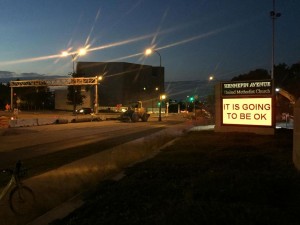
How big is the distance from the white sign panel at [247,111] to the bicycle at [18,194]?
16.7 m

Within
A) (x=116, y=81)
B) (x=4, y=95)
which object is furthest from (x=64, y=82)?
(x=4, y=95)

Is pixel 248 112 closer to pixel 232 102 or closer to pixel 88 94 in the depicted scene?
pixel 232 102

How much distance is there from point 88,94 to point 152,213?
10779 centimetres

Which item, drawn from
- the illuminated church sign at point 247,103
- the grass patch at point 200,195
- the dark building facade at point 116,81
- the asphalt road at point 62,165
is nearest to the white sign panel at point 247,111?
the illuminated church sign at point 247,103

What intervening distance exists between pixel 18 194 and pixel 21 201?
8.4 inches

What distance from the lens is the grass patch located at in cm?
616

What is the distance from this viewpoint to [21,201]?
8344 millimetres

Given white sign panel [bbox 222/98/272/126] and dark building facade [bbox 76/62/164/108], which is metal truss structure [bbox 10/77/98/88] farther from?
white sign panel [bbox 222/98/272/126]

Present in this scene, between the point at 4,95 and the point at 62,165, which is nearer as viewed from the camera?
the point at 62,165

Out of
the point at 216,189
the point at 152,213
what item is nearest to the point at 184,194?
the point at 216,189

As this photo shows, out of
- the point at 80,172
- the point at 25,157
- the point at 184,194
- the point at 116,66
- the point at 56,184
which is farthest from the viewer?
the point at 116,66

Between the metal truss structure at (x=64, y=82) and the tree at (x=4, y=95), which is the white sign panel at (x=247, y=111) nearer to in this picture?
the metal truss structure at (x=64, y=82)

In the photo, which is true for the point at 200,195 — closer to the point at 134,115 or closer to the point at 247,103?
the point at 247,103

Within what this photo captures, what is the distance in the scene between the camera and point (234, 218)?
19.3 feet
